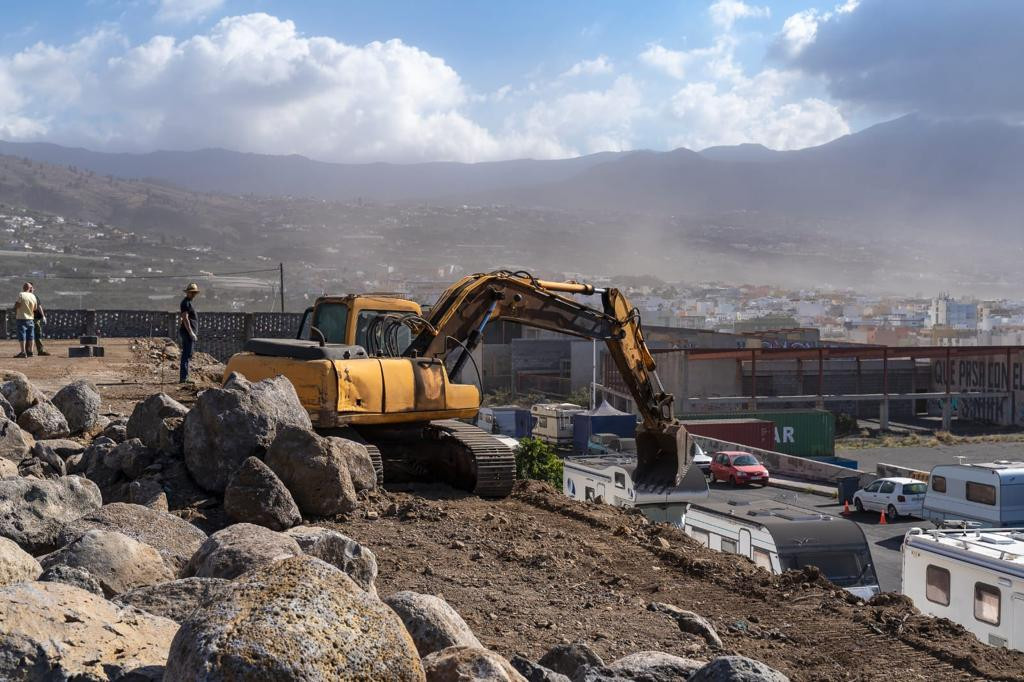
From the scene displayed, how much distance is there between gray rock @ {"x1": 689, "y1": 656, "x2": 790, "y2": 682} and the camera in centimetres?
502

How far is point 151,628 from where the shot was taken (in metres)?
5.01

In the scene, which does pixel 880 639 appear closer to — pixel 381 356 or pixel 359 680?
pixel 359 680

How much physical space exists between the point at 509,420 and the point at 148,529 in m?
40.0

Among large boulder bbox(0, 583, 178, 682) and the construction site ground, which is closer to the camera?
large boulder bbox(0, 583, 178, 682)

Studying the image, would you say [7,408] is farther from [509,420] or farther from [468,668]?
[509,420]

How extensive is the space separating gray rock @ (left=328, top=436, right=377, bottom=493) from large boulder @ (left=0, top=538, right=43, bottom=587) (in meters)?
5.29

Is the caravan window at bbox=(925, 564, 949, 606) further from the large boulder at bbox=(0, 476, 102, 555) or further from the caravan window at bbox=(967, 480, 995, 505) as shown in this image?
the large boulder at bbox=(0, 476, 102, 555)

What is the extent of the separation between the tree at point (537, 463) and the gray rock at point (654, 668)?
16.5 meters

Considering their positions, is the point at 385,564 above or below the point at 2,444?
below

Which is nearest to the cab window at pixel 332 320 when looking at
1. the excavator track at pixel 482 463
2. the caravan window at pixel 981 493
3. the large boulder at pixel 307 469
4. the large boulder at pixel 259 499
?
the excavator track at pixel 482 463

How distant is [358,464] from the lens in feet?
37.9

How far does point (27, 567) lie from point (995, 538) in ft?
44.2

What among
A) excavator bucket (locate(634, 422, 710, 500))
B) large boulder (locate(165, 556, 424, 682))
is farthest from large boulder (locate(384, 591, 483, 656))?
excavator bucket (locate(634, 422, 710, 500))

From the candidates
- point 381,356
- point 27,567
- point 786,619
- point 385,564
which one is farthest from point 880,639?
point 381,356
